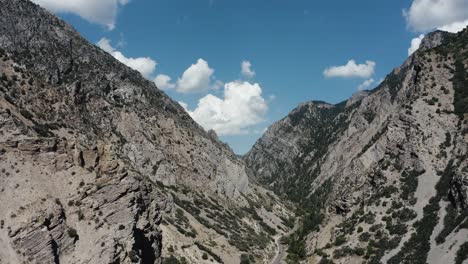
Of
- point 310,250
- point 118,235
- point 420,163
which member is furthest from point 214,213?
point 118,235

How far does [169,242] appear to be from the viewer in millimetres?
67875

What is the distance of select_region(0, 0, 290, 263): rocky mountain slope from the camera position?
151 ft

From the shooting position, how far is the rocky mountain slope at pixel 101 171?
4597 cm

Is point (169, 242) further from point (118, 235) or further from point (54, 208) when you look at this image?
point (54, 208)

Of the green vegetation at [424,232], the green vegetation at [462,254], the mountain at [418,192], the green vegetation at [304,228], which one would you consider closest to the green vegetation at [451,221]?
the mountain at [418,192]

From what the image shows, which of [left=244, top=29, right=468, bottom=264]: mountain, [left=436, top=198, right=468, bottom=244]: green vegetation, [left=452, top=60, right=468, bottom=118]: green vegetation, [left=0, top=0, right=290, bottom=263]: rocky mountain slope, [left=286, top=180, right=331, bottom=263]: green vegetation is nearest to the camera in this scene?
[left=0, top=0, right=290, bottom=263]: rocky mountain slope

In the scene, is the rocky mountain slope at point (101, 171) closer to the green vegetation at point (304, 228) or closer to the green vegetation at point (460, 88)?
the green vegetation at point (304, 228)

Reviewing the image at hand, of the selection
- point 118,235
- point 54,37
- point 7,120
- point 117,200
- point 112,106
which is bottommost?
point 118,235

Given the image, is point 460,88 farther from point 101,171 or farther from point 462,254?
point 101,171

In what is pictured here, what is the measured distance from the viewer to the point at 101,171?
175 ft

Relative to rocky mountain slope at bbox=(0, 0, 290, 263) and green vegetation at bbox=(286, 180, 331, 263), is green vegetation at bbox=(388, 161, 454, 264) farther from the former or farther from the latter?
rocky mountain slope at bbox=(0, 0, 290, 263)

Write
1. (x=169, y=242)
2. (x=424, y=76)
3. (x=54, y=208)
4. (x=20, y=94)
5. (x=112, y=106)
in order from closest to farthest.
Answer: (x=54, y=208) < (x=169, y=242) < (x=20, y=94) < (x=424, y=76) < (x=112, y=106)

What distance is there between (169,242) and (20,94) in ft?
112

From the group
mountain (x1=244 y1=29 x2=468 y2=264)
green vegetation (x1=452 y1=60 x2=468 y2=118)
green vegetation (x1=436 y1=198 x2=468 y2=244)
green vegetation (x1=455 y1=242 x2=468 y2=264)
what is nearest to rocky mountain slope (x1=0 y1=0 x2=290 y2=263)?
mountain (x1=244 y1=29 x2=468 y2=264)
